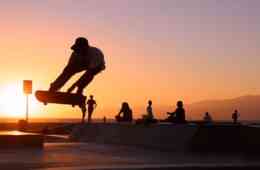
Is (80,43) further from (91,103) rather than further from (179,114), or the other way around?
(91,103)

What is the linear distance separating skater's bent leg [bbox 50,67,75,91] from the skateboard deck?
24 cm

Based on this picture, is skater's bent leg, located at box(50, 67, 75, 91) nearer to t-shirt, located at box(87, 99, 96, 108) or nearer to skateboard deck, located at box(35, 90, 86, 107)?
skateboard deck, located at box(35, 90, 86, 107)

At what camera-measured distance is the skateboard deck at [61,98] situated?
1577 centimetres

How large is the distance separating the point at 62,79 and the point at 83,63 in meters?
0.85

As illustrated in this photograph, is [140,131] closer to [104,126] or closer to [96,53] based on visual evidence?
[104,126]

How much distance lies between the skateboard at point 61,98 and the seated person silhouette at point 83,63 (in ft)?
0.74

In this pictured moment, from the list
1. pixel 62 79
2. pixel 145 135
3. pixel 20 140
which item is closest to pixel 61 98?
pixel 62 79

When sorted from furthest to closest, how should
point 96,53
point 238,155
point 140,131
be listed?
point 140,131 → point 238,155 → point 96,53

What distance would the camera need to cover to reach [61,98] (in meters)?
15.9

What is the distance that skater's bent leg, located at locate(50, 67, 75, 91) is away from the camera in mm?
16016

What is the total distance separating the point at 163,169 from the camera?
13062mm

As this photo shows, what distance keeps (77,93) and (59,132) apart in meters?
27.8

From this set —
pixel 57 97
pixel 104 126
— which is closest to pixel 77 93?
pixel 57 97

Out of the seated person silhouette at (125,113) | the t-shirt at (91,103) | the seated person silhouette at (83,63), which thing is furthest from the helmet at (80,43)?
the t-shirt at (91,103)
